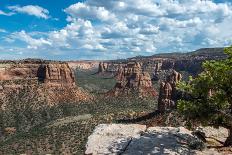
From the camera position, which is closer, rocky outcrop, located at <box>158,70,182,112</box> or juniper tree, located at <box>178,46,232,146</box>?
juniper tree, located at <box>178,46,232,146</box>

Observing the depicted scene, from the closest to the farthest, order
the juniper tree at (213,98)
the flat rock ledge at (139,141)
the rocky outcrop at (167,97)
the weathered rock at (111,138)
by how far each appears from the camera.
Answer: the flat rock ledge at (139,141), the weathered rock at (111,138), the juniper tree at (213,98), the rocky outcrop at (167,97)

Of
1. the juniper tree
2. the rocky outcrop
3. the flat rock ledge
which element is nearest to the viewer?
the flat rock ledge

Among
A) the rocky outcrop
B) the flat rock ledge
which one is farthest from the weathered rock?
the rocky outcrop

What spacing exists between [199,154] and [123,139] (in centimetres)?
431

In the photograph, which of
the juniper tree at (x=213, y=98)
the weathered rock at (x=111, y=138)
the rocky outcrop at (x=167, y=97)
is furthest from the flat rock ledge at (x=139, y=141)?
the rocky outcrop at (x=167, y=97)

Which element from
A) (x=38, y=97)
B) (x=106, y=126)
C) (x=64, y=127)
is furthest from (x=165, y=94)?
(x=106, y=126)

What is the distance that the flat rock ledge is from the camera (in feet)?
68.5

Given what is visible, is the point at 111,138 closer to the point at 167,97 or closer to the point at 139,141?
the point at 139,141

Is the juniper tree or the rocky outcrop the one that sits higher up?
the juniper tree

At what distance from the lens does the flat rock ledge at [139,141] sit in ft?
68.5

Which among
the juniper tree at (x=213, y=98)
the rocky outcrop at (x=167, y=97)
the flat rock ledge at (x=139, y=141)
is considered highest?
the juniper tree at (x=213, y=98)

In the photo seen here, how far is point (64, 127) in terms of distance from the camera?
128875 mm

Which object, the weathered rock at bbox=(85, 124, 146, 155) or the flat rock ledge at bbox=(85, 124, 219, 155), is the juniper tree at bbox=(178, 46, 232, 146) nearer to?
the flat rock ledge at bbox=(85, 124, 219, 155)

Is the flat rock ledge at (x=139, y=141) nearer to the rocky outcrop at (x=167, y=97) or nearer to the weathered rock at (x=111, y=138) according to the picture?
the weathered rock at (x=111, y=138)
